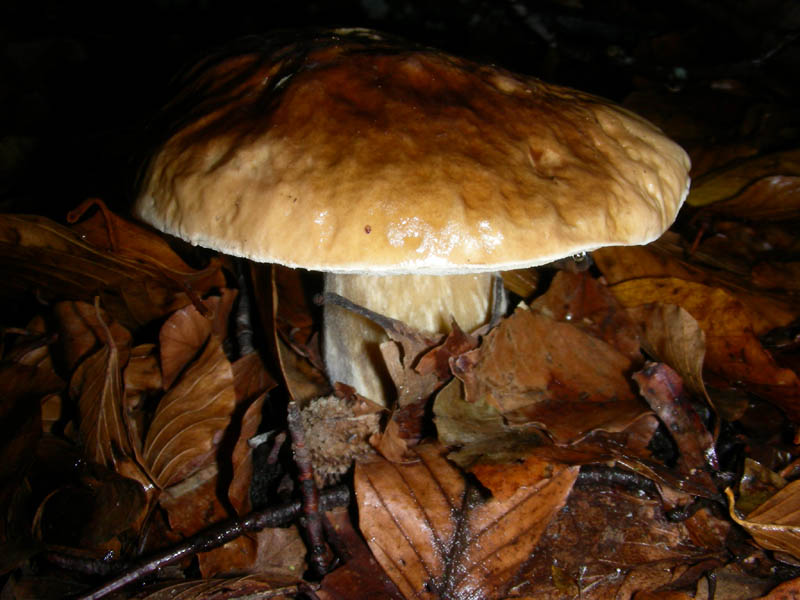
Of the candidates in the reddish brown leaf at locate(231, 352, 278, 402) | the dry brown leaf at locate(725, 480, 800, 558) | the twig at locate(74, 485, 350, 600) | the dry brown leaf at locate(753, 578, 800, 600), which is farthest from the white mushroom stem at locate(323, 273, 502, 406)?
the dry brown leaf at locate(753, 578, 800, 600)

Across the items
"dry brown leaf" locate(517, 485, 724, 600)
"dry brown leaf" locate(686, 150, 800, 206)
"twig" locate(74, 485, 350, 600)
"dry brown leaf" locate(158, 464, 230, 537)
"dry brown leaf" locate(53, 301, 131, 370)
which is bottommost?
"dry brown leaf" locate(158, 464, 230, 537)

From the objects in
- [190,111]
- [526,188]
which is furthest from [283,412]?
[526,188]

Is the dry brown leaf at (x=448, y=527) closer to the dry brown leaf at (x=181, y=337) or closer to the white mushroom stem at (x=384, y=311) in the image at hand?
the white mushroom stem at (x=384, y=311)

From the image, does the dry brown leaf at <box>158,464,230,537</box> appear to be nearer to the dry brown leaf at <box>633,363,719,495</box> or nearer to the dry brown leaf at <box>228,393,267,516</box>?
the dry brown leaf at <box>228,393,267,516</box>

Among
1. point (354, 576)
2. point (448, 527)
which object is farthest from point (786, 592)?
point (354, 576)

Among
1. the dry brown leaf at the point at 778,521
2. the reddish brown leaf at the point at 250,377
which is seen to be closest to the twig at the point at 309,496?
the reddish brown leaf at the point at 250,377

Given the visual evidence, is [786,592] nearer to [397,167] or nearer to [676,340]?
[676,340]

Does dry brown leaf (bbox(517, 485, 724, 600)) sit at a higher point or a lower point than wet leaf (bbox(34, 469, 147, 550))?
higher
